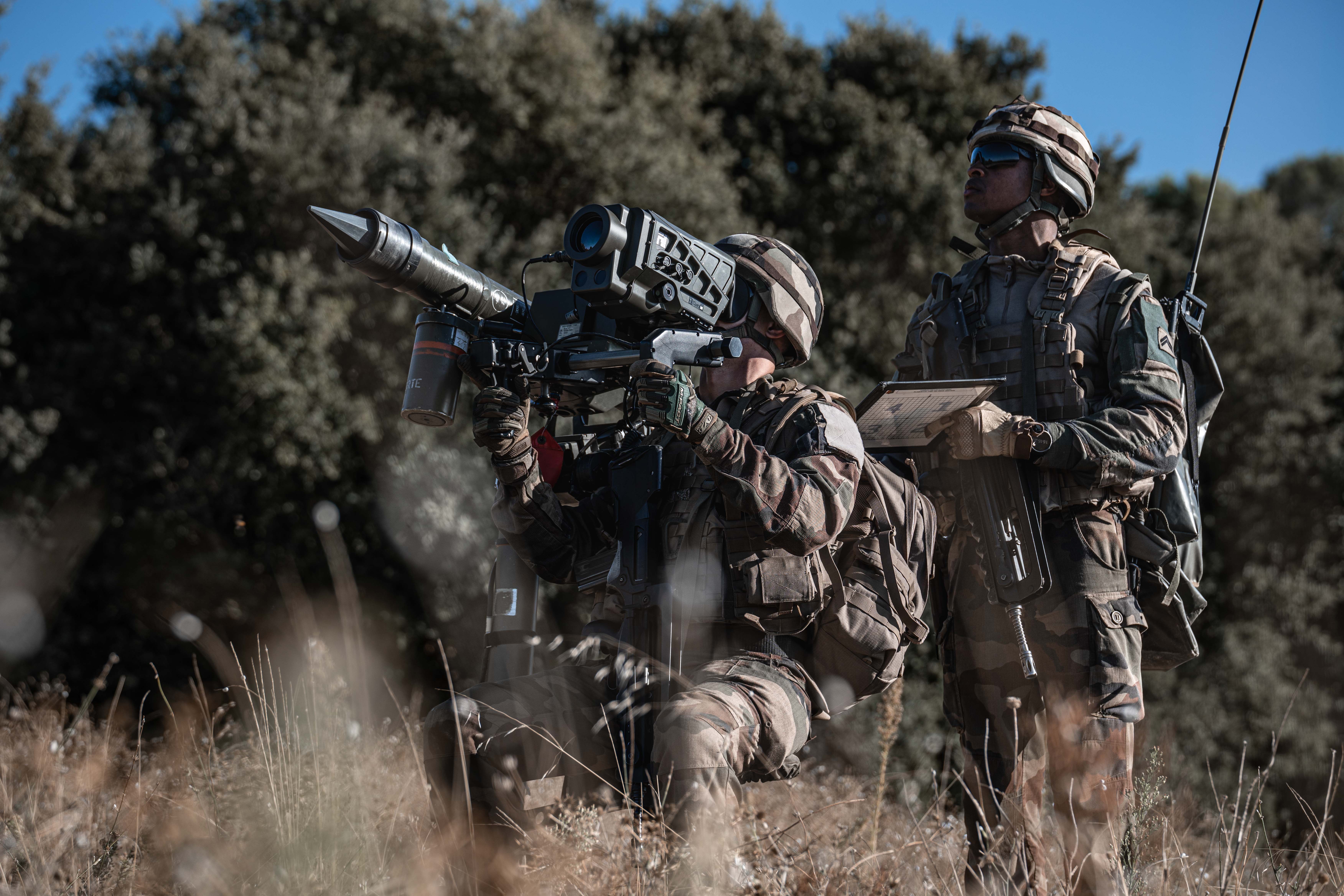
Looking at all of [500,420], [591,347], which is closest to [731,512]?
[591,347]

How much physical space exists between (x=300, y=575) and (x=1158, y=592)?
10.8 metres

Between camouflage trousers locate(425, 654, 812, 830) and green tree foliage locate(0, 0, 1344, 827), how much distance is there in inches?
333

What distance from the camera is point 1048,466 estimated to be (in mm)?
3184

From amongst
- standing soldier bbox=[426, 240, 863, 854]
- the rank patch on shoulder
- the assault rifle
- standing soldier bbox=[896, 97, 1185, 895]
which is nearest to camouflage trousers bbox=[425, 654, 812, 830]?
standing soldier bbox=[426, 240, 863, 854]

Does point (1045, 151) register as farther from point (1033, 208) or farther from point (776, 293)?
point (776, 293)

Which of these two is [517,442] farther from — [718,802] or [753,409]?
[718,802]

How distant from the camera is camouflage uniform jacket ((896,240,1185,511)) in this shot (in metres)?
3.20

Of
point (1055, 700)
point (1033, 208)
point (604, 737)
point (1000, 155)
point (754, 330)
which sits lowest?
point (604, 737)

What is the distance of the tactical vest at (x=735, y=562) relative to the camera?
114 inches

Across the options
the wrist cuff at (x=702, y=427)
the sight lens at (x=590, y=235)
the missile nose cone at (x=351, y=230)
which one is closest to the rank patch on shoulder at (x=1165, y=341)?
the wrist cuff at (x=702, y=427)

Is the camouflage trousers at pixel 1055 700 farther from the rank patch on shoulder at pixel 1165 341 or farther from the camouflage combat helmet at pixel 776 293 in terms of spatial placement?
the camouflage combat helmet at pixel 776 293

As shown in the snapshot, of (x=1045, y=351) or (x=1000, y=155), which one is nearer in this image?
(x=1045, y=351)

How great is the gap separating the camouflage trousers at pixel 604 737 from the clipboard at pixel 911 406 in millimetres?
848

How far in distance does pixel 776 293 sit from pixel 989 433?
814mm
